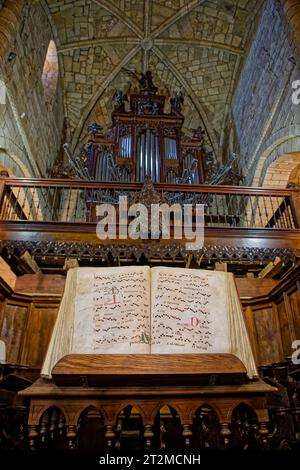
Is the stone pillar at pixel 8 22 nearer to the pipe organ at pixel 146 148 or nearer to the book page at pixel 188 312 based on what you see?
the pipe organ at pixel 146 148

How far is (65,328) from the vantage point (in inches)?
93.3

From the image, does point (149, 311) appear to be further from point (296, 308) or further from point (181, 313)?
point (296, 308)

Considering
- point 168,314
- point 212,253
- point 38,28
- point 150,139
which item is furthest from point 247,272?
point 38,28

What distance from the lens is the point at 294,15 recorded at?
5.95 meters

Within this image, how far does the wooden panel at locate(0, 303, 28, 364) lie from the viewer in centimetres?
476

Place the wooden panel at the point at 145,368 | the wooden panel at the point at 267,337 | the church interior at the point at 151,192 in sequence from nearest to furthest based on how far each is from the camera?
the wooden panel at the point at 145,368 < the church interior at the point at 151,192 < the wooden panel at the point at 267,337

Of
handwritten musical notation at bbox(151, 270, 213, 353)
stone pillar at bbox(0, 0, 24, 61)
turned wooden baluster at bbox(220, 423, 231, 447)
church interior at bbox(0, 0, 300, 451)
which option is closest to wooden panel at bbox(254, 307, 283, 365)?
church interior at bbox(0, 0, 300, 451)

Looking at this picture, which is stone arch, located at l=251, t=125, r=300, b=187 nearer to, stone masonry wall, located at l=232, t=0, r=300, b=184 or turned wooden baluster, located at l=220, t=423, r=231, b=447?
stone masonry wall, located at l=232, t=0, r=300, b=184

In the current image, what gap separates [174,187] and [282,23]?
14.9 feet

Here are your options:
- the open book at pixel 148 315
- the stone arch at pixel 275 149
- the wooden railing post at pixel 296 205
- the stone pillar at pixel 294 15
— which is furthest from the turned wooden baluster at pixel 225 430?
the stone pillar at pixel 294 15

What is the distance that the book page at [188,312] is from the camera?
226cm

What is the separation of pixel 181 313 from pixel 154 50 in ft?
33.6

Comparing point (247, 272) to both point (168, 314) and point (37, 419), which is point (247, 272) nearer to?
point (168, 314)

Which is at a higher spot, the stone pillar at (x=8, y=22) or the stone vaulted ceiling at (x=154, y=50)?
the stone vaulted ceiling at (x=154, y=50)
